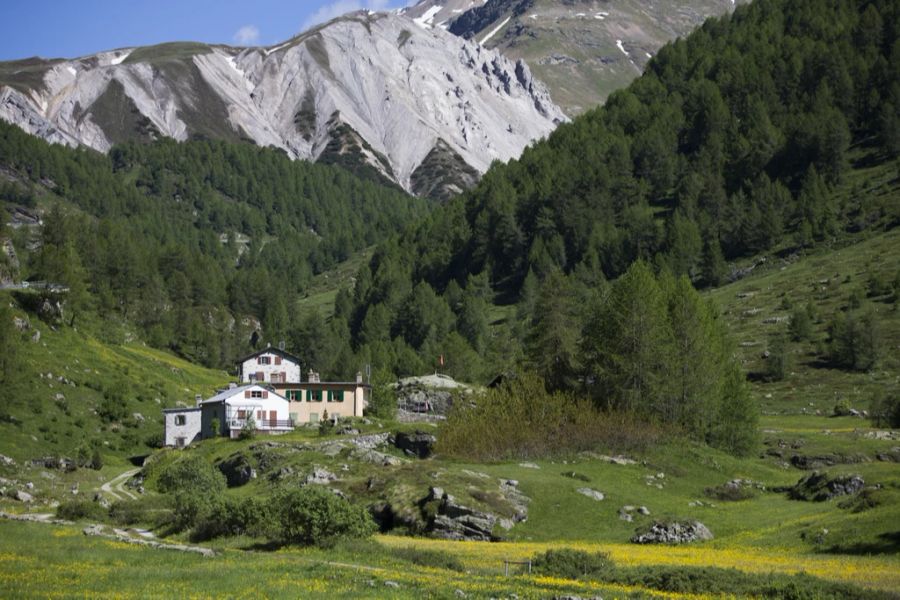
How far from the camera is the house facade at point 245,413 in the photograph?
98.8 metres

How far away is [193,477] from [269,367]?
62.8 meters

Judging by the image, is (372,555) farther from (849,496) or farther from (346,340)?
(346,340)

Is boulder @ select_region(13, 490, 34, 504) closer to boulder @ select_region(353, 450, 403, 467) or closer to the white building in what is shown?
boulder @ select_region(353, 450, 403, 467)

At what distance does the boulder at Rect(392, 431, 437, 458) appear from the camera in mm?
85188

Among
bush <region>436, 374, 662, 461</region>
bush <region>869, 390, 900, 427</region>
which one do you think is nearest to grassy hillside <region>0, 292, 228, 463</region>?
bush <region>436, 374, 662, 461</region>

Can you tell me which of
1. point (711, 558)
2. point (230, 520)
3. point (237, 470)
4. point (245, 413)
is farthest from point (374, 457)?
point (711, 558)

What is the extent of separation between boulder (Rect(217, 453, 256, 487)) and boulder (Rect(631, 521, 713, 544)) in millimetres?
34907

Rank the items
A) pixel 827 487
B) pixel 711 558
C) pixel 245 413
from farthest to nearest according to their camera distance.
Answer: pixel 245 413, pixel 827 487, pixel 711 558

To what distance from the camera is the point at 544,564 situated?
3916 cm

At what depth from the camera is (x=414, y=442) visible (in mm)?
85438

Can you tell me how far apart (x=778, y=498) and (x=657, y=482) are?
8.07 m

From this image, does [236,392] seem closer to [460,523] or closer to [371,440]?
[371,440]

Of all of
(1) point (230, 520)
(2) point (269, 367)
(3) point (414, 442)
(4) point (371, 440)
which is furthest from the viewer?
(2) point (269, 367)

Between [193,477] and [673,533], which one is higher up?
[193,477]
